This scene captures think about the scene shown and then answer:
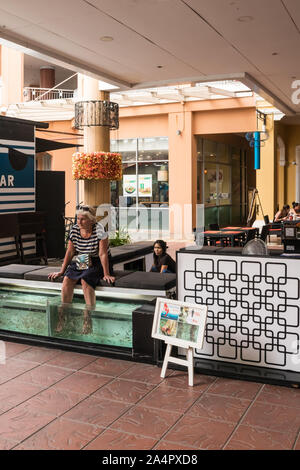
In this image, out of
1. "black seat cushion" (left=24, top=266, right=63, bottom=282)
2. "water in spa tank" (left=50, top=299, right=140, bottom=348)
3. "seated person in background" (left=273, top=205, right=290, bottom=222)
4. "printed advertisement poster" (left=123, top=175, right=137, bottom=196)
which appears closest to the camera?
"water in spa tank" (left=50, top=299, right=140, bottom=348)

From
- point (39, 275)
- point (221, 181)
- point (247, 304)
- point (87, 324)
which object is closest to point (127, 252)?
point (39, 275)

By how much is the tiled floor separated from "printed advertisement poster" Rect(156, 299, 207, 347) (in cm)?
35

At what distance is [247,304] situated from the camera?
449 cm

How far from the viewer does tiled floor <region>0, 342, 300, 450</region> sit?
332 cm

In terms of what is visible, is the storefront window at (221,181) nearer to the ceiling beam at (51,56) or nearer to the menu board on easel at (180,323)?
the ceiling beam at (51,56)

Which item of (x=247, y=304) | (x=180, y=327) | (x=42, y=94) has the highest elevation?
(x=42, y=94)

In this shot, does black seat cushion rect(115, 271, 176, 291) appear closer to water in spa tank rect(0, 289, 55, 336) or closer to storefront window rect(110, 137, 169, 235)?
Answer: water in spa tank rect(0, 289, 55, 336)

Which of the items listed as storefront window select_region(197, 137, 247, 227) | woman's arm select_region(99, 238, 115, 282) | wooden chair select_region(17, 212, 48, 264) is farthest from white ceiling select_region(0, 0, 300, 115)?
storefront window select_region(197, 137, 247, 227)

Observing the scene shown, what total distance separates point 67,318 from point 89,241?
0.84m

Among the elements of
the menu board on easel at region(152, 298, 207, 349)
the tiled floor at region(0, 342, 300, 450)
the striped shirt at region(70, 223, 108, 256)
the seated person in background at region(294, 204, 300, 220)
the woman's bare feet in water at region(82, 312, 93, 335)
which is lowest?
the tiled floor at region(0, 342, 300, 450)

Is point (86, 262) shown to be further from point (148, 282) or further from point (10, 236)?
point (10, 236)

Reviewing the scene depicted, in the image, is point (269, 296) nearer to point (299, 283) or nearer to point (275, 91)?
point (299, 283)

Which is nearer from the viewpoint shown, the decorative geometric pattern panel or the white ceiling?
the decorative geometric pattern panel

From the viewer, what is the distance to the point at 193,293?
15.6 feet
